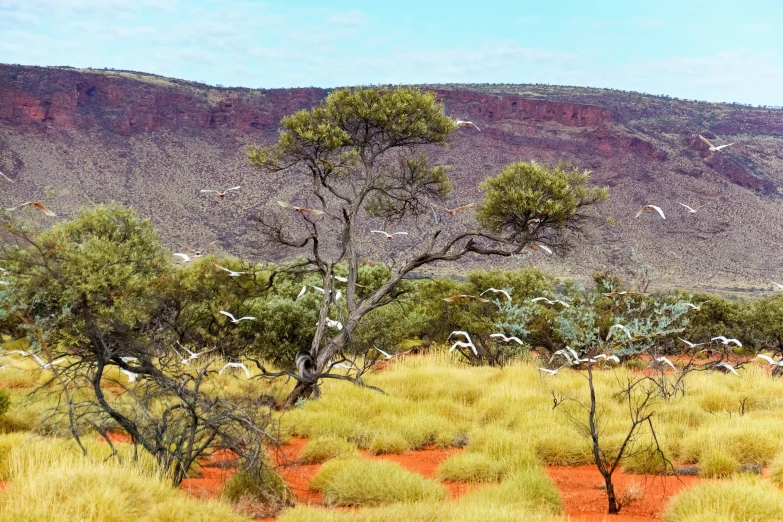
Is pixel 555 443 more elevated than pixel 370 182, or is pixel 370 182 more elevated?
pixel 370 182

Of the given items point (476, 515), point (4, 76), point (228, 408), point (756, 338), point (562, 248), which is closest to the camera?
point (476, 515)

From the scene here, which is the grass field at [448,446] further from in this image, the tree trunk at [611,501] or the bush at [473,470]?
the tree trunk at [611,501]

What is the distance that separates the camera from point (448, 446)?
1089cm

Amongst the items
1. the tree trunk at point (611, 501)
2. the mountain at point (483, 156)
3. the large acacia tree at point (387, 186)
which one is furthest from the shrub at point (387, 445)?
the mountain at point (483, 156)

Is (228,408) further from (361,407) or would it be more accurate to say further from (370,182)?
(370,182)

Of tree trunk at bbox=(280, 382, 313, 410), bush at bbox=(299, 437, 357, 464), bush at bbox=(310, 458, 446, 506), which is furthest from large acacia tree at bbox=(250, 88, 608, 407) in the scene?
bush at bbox=(310, 458, 446, 506)

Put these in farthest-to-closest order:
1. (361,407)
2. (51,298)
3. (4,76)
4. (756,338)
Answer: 1. (4,76)
2. (756,338)
3. (51,298)
4. (361,407)

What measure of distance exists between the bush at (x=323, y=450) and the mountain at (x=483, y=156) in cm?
3944

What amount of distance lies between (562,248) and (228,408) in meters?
8.10

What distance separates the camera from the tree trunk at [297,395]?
12836 millimetres

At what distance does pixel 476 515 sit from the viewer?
20.9 feet

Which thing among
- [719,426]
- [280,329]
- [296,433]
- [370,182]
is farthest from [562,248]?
[280,329]

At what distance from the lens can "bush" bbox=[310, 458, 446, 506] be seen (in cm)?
771

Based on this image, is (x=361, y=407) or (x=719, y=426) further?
(x=361, y=407)
